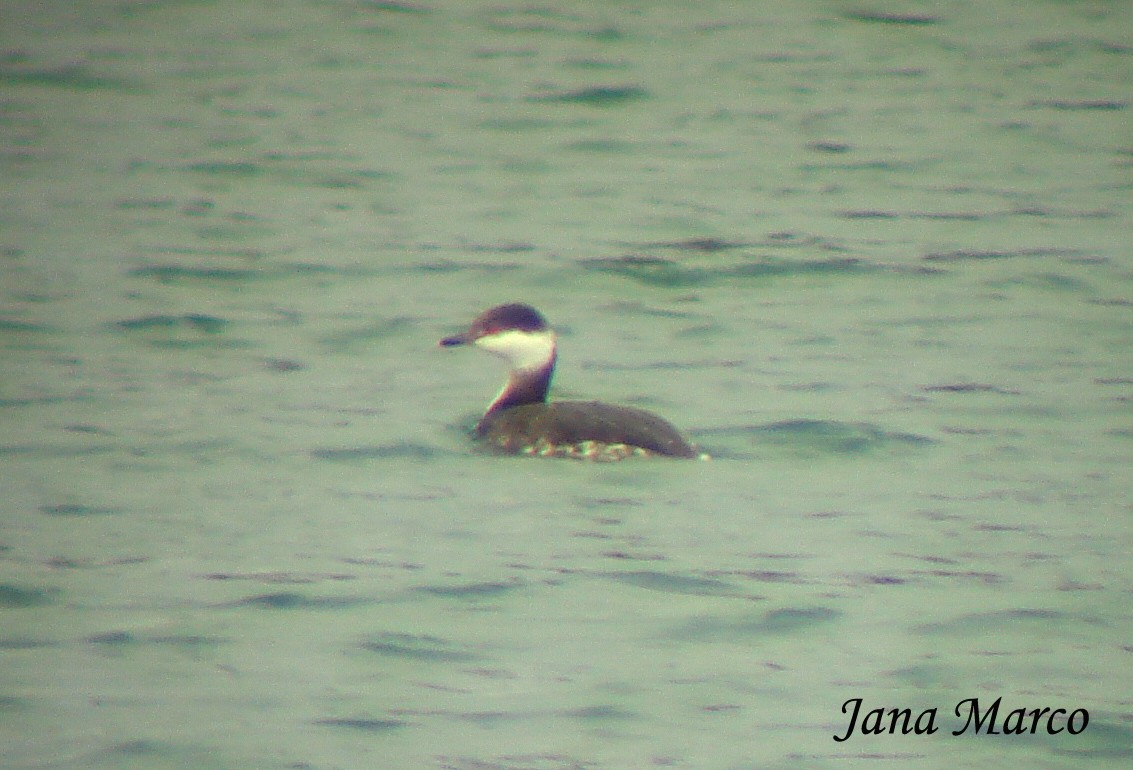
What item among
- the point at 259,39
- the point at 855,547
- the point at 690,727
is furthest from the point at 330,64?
the point at 690,727

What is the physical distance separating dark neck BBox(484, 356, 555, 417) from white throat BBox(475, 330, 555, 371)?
0.02m

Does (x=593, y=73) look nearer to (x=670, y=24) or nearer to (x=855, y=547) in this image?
(x=670, y=24)

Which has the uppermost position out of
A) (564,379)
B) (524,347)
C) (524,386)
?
(524,347)

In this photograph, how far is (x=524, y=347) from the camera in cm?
908

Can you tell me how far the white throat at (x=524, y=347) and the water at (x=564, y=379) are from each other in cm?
45

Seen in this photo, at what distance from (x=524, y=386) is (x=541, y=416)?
585 mm

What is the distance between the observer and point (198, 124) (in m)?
15.3

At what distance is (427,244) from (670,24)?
6.76 meters

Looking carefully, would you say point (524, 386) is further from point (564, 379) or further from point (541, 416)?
point (564, 379)

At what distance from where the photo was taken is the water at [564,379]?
6.12 metres
